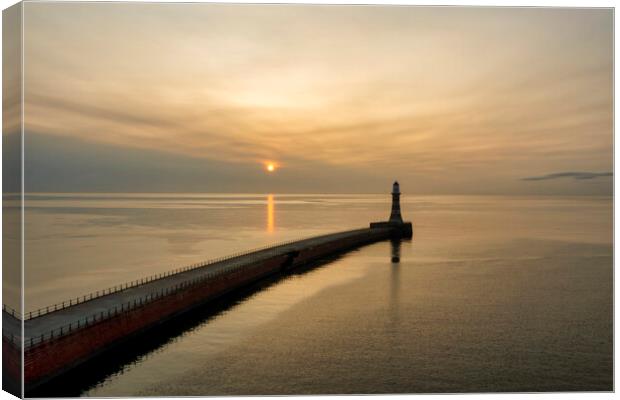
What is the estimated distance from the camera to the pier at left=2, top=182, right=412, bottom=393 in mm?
18453

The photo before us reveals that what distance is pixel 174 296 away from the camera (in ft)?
98.7

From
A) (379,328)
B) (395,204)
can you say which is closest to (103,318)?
(379,328)

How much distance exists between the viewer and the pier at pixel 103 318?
1845cm

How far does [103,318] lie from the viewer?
2319 centimetres

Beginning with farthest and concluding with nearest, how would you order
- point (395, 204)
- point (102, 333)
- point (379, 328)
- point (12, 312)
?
point (395, 204) < point (379, 328) < point (102, 333) < point (12, 312)

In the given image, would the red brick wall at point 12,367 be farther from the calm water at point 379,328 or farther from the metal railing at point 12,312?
the calm water at point 379,328

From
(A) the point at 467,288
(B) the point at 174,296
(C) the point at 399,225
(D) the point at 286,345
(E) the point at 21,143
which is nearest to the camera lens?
(E) the point at 21,143

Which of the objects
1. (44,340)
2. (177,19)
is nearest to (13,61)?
(177,19)

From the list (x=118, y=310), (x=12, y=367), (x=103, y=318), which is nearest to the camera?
(x=12, y=367)

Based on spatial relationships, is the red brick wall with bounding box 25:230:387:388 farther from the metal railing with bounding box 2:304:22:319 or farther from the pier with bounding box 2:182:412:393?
the metal railing with bounding box 2:304:22:319

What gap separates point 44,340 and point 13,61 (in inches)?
379

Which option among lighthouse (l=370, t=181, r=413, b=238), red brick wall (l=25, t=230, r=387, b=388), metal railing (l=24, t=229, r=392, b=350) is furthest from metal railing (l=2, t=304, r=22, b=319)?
lighthouse (l=370, t=181, r=413, b=238)

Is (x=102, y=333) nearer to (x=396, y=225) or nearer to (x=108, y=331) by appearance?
(x=108, y=331)

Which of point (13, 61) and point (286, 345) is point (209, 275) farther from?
point (13, 61)
